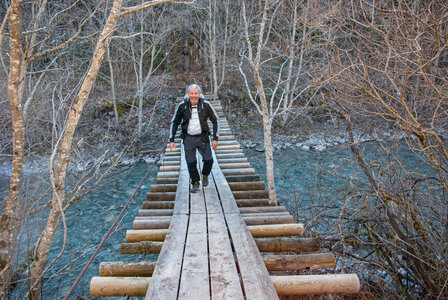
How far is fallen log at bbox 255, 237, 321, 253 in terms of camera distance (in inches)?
109

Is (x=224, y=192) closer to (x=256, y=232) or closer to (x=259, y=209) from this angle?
(x=259, y=209)

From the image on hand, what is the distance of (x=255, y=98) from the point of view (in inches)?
496

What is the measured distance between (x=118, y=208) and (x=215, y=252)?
5.94m

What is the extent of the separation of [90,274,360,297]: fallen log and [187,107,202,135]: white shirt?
213 centimetres

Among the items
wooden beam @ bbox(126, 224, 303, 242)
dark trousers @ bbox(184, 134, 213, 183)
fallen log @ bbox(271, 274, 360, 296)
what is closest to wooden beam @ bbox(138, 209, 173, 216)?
wooden beam @ bbox(126, 224, 303, 242)

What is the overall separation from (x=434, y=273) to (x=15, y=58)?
4944 mm

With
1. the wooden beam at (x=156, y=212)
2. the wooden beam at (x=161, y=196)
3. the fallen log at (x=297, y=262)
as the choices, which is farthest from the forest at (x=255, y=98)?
the wooden beam at (x=156, y=212)

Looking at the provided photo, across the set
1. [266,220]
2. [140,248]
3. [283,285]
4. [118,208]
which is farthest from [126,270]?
[118,208]

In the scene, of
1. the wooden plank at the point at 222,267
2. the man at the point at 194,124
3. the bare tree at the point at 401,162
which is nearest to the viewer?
the wooden plank at the point at 222,267

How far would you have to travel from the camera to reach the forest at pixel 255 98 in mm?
3068

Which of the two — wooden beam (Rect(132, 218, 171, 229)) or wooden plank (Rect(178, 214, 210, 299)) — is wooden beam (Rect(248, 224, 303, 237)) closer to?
wooden plank (Rect(178, 214, 210, 299))

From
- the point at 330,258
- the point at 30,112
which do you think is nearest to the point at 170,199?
the point at 330,258

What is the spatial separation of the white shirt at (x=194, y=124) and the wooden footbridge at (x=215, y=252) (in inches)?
32.9

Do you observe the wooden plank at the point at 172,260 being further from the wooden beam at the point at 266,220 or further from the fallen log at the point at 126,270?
the wooden beam at the point at 266,220
